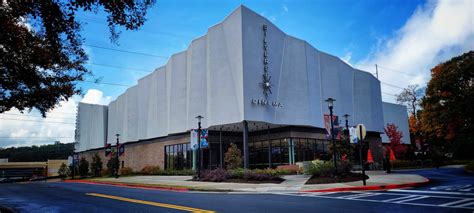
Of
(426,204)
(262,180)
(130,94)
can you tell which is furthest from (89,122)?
(426,204)

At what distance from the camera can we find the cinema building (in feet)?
120

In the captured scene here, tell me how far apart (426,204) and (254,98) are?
25.8 m

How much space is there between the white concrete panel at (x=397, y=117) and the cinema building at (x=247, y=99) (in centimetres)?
Answer: 1097

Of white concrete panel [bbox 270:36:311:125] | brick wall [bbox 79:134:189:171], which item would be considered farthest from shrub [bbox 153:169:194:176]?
white concrete panel [bbox 270:36:311:125]

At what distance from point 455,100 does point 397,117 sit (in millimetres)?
38403

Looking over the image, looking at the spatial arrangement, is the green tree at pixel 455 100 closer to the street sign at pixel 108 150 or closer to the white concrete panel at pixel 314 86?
the white concrete panel at pixel 314 86

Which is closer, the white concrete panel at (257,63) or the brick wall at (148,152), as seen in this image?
the white concrete panel at (257,63)

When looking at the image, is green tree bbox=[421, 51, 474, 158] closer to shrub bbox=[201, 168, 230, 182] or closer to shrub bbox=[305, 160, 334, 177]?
shrub bbox=[305, 160, 334, 177]

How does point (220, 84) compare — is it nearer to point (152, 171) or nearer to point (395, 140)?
point (152, 171)

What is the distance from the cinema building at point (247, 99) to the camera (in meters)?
36.5

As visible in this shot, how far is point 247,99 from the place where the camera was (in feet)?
116

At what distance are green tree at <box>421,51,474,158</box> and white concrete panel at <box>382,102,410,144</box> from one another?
1178 inches

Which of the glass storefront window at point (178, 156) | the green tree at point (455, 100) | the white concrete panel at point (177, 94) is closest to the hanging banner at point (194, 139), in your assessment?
the white concrete panel at point (177, 94)

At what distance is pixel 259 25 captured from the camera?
123 ft
